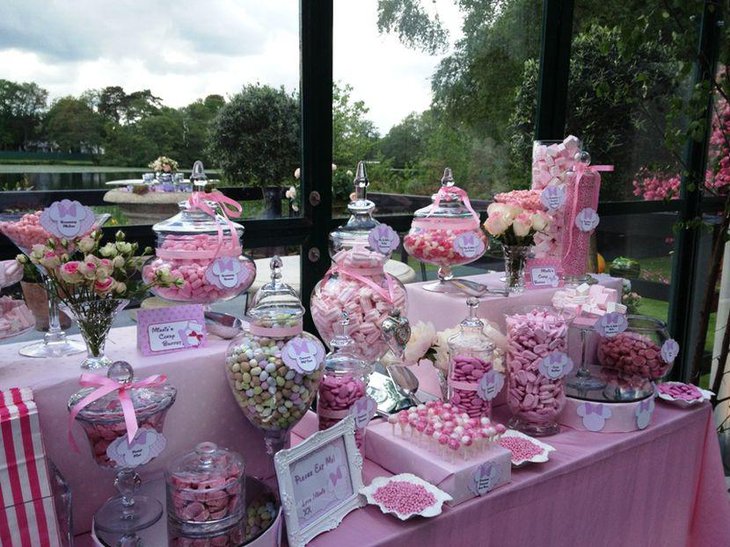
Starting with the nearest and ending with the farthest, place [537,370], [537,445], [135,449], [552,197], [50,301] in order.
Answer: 1. [135,449]
2. [50,301]
3. [537,445]
4. [537,370]
5. [552,197]

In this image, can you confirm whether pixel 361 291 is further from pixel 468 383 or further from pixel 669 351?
pixel 669 351

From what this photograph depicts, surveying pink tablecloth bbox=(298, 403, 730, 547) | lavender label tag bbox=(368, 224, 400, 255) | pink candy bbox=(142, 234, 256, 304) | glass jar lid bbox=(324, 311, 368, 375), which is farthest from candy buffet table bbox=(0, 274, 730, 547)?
lavender label tag bbox=(368, 224, 400, 255)

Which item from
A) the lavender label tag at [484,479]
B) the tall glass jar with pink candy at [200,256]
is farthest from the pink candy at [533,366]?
the tall glass jar with pink candy at [200,256]

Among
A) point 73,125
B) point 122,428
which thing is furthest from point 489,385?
point 73,125

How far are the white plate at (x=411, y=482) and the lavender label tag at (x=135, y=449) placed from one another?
1.41 ft

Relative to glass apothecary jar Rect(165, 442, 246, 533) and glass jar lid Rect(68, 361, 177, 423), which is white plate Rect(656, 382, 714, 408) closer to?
glass apothecary jar Rect(165, 442, 246, 533)

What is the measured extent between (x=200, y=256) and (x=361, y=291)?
15.8 inches

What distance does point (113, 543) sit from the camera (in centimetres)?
101

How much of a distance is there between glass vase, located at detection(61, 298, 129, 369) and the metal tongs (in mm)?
997

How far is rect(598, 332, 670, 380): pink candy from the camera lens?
1.79 metres

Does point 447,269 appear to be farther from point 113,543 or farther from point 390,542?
point 113,543

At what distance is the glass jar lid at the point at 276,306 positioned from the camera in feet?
3.99

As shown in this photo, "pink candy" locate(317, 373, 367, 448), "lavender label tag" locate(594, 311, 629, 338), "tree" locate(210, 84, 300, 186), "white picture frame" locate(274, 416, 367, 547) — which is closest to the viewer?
"white picture frame" locate(274, 416, 367, 547)

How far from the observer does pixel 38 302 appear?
136 cm
